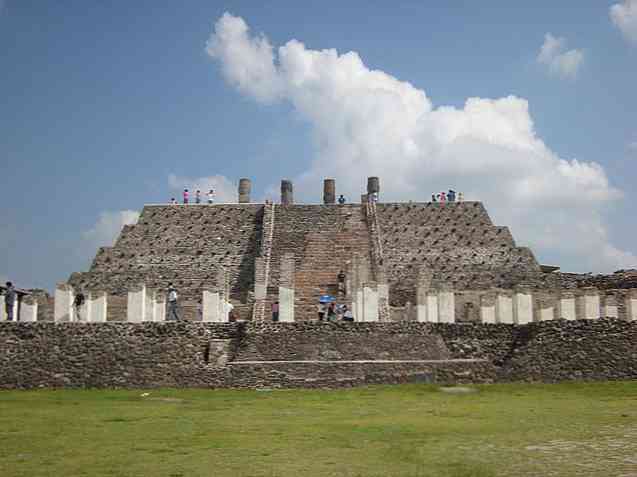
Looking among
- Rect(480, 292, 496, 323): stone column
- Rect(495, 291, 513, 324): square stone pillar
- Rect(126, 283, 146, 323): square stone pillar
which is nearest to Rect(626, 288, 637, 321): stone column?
Rect(495, 291, 513, 324): square stone pillar

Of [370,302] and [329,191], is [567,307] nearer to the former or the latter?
[370,302]

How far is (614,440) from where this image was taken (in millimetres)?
10320

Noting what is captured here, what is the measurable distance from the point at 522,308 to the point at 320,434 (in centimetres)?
1276

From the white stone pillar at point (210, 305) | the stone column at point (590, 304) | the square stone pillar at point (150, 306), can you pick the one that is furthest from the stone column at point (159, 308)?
the stone column at point (590, 304)

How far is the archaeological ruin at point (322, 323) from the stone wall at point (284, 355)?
29 mm

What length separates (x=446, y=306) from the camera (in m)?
22.2

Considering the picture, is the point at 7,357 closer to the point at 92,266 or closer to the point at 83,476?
the point at 83,476

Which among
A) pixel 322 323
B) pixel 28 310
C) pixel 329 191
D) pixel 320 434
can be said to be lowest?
pixel 320 434

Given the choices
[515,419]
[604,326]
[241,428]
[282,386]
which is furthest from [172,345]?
[604,326]

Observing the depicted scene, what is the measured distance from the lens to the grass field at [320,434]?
894cm

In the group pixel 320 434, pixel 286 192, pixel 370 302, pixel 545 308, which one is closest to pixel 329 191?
pixel 286 192

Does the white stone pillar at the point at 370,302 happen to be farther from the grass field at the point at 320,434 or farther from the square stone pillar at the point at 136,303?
the square stone pillar at the point at 136,303

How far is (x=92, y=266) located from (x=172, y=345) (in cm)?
1763

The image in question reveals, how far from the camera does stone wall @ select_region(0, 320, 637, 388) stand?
18.5 metres
